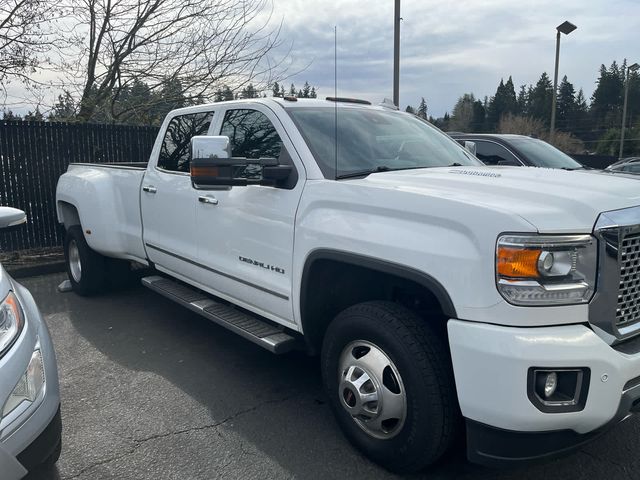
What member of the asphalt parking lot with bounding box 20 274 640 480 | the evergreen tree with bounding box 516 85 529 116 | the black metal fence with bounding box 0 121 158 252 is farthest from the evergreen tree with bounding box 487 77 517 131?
the asphalt parking lot with bounding box 20 274 640 480

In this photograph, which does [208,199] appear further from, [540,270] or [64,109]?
[64,109]

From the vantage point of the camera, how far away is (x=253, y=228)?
3691 mm

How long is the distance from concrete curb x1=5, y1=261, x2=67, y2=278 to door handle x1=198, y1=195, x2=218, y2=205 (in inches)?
158

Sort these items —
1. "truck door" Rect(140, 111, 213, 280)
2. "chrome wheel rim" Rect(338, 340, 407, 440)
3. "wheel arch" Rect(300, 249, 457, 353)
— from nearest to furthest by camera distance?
1. "chrome wheel rim" Rect(338, 340, 407, 440)
2. "wheel arch" Rect(300, 249, 457, 353)
3. "truck door" Rect(140, 111, 213, 280)

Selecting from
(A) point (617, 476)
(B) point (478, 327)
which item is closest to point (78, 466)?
(B) point (478, 327)

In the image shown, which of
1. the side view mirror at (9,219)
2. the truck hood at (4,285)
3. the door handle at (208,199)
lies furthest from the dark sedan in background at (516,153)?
the truck hood at (4,285)

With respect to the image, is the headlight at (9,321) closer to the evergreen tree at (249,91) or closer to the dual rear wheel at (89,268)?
the dual rear wheel at (89,268)

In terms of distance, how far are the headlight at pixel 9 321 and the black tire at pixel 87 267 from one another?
373 centimetres

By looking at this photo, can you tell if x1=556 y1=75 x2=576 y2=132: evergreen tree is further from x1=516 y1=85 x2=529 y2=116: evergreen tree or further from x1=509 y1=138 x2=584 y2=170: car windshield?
x1=509 y1=138 x2=584 y2=170: car windshield

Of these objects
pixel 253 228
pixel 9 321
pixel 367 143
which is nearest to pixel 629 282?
pixel 367 143

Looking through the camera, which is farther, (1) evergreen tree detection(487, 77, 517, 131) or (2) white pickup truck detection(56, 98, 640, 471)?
(1) evergreen tree detection(487, 77, 517, 131)

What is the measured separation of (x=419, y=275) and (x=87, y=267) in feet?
15.3

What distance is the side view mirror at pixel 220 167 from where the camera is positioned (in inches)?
126

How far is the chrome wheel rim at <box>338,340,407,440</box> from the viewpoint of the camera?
2721 mm
